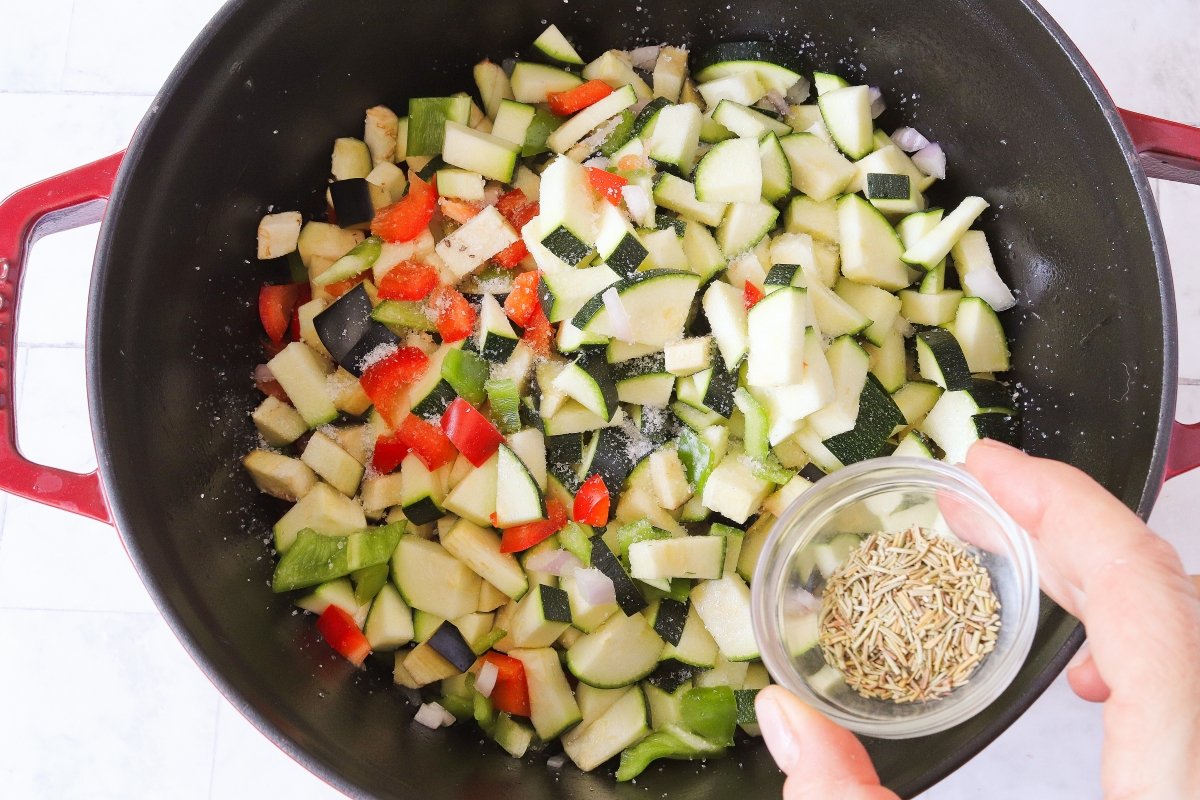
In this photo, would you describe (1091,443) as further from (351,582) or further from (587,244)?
(351,582)

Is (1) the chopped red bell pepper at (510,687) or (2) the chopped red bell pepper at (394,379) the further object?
(2) the chopped red bell pepper at (394,379)

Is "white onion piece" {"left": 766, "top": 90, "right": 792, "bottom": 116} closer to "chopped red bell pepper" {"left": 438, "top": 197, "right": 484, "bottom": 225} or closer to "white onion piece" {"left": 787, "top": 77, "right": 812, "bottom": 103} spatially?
"white onion piece" {"left": 787, "top": 77, "right": 812, "bottom": 103}

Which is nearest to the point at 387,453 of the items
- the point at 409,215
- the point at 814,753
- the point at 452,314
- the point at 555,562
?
the point at 452,314

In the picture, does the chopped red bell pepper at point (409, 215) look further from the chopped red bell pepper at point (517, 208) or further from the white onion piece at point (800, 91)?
the white onion piece at point (800, 91)

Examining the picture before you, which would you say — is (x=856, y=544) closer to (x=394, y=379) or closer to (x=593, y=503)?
(x=593, y=503)

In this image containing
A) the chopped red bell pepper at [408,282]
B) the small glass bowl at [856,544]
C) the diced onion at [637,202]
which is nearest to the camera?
the small glass bowl at [856,544]

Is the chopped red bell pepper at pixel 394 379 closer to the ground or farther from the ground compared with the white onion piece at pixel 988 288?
closer to the ground

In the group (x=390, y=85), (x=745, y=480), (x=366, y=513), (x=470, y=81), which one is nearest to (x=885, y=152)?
(x=745, y=480)

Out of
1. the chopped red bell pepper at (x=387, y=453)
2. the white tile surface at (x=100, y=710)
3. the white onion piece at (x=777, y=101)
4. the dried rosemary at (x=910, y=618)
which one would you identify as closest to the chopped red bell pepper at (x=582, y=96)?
the white onion piece at (x=777, y=101)
